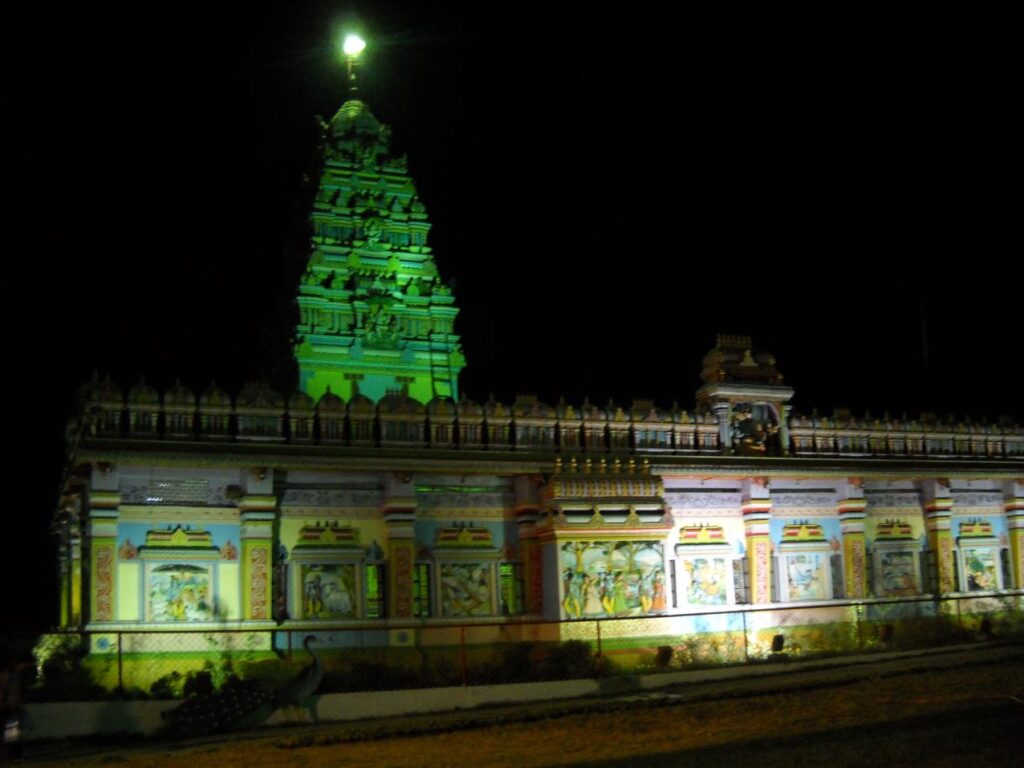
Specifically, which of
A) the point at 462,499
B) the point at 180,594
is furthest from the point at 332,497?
the point at 180,594

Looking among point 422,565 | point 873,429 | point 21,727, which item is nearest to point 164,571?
point 422,565

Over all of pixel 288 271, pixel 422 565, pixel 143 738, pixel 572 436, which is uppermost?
pixel 288 271

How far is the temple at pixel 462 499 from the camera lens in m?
19.3

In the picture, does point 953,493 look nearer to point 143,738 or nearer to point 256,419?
point 256,419

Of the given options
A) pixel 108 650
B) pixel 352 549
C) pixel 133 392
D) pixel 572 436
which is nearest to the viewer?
pixel 108 650

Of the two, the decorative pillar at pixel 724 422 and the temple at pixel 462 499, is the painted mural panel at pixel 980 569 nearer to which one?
the temple at pixel 462 499

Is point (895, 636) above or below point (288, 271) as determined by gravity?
below

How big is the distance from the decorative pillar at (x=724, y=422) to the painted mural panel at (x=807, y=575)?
2.95 metres

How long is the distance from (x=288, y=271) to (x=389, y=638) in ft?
41.8

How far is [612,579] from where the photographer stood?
69.3 feet

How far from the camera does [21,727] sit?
13.2 m

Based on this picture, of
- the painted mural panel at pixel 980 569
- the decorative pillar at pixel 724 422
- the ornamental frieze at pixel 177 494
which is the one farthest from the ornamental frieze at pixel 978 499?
the ornamental frieze at pixel 177 494

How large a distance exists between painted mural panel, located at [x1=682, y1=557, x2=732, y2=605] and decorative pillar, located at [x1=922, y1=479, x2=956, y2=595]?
5710 mm

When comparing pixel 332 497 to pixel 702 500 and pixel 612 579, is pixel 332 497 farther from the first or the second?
pixel 702 500
